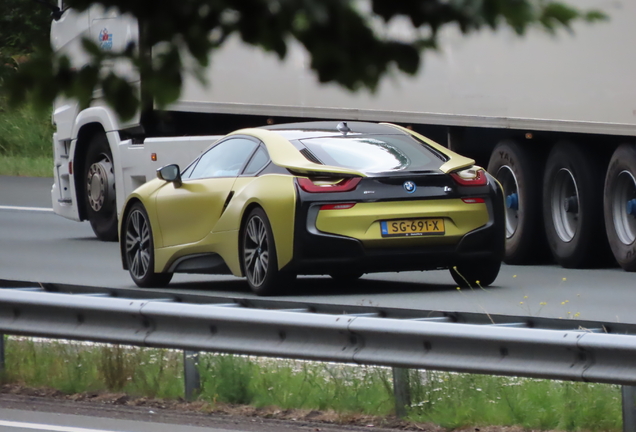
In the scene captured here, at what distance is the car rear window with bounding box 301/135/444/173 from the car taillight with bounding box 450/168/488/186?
161 millimetres

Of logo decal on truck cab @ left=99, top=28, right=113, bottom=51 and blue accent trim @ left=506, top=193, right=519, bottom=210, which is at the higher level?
logo decal on truck cab @ left=99, top=28, right=113, bottom=51

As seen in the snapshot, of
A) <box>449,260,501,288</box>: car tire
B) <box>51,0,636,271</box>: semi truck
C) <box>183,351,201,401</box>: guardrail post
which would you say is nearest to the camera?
<box>183,351,201,401</box>: guardrail post

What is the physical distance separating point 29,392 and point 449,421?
2.49 meters

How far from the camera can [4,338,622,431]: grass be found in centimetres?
668

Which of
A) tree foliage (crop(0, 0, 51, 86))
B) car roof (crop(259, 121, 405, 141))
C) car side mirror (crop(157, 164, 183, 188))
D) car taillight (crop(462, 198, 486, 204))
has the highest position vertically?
tree foliage (crop(0, 0, 51, 86))

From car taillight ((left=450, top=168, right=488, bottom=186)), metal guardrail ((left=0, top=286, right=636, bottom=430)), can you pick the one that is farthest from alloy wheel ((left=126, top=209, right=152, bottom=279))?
metal guardrail ((left=0, top=286, right=636, bottom=430))

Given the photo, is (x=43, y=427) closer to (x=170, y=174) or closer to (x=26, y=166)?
(x=170, y=174)

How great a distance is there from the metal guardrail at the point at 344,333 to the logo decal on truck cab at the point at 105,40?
334cm

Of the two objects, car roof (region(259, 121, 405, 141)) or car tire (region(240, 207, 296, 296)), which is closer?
car tire (region(240, 207, 296, 296))

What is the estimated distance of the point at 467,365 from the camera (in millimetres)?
6395

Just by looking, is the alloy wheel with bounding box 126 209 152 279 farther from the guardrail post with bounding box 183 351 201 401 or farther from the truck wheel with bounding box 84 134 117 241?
the guardrail post with bounding box 183 351 201 401

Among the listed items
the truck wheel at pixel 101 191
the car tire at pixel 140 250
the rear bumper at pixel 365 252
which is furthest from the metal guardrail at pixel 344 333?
the truck wheel at pixel 101 191

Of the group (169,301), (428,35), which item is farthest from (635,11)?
(428,35)

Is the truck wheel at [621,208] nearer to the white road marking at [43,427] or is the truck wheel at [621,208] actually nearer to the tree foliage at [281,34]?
the white road marking at [43,427]
